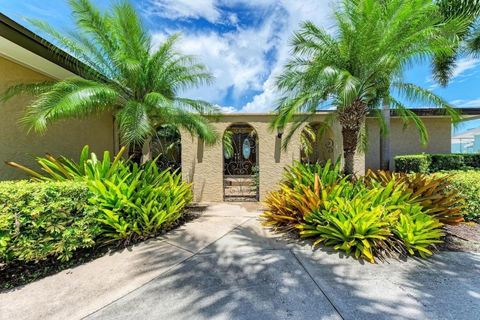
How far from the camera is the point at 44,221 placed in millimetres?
3486

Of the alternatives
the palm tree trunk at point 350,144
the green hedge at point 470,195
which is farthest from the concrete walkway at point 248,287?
the palm tree trunk at point 350,144

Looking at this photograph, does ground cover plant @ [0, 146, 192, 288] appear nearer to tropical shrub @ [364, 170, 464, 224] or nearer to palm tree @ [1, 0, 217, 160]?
palm tree @ [1, 0, 217, 160]

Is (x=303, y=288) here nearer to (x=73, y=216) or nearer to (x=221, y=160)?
(x=73, y=216)

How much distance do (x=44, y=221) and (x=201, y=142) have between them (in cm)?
547

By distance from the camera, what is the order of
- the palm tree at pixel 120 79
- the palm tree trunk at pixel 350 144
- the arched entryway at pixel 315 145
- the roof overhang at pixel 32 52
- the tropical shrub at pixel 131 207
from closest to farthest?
the tropical shrub at pixel 131 207 < the roof overhang at pixel 32 52 < the palm tree at pixel 120 79 < the palm tree trunk at pixel 350 144 < the arched entryway at pixel 315 145

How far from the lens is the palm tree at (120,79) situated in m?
4.97

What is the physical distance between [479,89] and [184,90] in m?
15.1

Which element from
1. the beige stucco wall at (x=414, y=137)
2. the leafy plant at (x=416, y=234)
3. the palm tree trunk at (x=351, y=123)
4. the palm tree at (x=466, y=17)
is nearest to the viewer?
the leafy plant at (x=416, y=234)

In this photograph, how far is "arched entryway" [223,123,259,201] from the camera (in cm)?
965

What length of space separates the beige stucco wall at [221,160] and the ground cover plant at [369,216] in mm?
2549

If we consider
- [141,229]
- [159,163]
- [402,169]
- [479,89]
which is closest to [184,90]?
[141,229]

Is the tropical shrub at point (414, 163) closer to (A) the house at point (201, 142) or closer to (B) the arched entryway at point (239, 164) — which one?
(A) the house at point (201, 142)

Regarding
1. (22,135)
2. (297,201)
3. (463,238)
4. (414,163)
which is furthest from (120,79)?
(414,163)

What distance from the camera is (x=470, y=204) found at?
5457 mm
